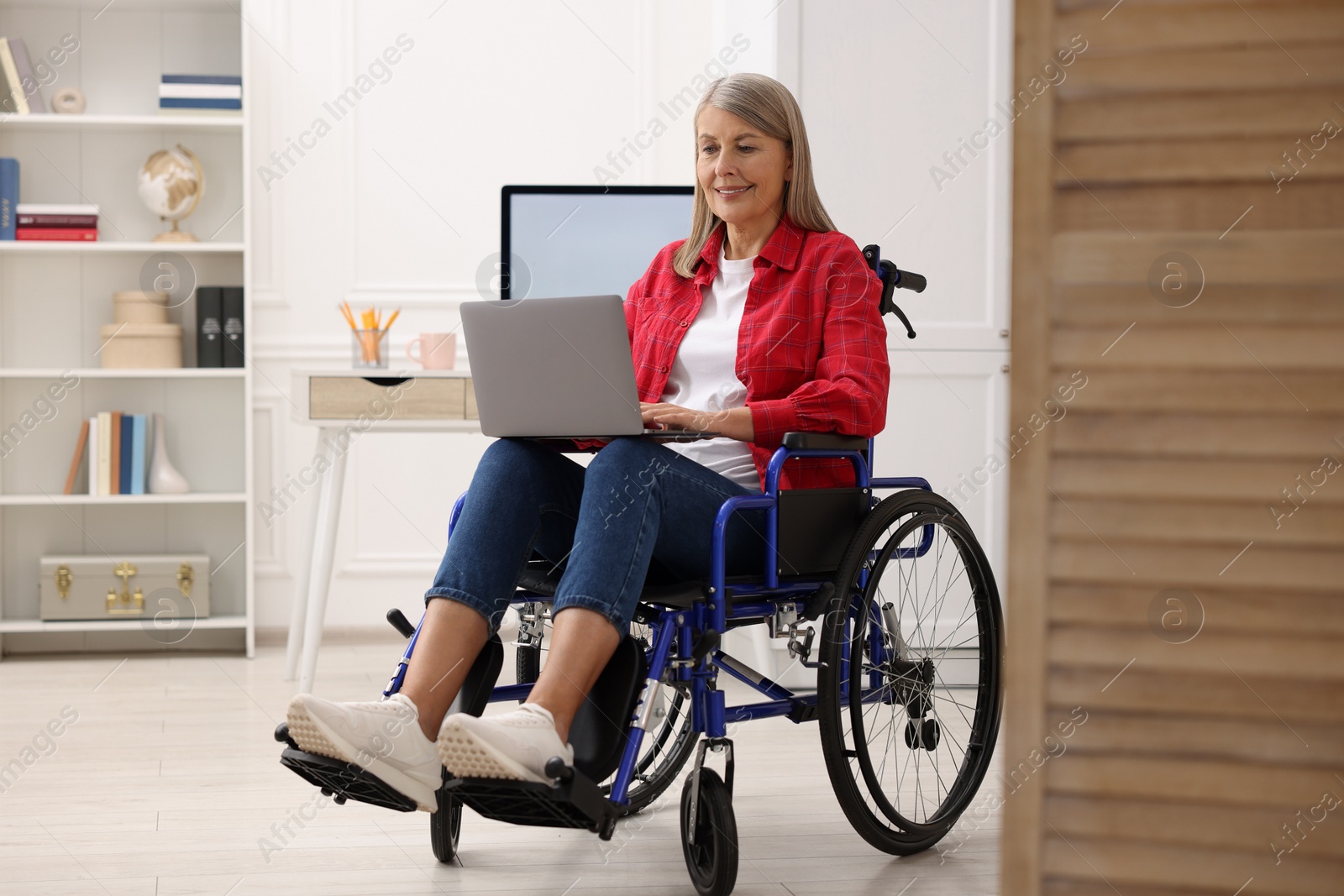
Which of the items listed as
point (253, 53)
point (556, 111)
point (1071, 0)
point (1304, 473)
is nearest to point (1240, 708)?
point (1304, 473)

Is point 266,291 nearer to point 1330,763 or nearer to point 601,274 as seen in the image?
point 601,274

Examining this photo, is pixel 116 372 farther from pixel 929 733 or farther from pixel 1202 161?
pixel 1202 161

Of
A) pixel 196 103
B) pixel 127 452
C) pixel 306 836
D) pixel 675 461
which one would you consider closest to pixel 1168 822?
pixel 675 461

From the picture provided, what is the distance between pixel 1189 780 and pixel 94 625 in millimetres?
3115

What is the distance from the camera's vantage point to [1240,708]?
0.86 meters

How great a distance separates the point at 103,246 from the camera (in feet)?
10.7

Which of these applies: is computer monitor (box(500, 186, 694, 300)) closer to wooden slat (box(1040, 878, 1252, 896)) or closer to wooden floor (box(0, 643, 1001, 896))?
wooden floor (box(0, 643, 1001, 896))

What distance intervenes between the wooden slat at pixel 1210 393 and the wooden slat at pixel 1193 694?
180 millimetres

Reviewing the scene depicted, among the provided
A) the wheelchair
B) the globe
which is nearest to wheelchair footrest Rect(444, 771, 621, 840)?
the wheelchair

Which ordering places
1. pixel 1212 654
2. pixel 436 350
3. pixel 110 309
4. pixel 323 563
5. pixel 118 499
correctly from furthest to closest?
1. pixel 110 309
2. pixel 118 499
3. pixel 436 350
4. pixel 323 563
5. pixel 1212 654

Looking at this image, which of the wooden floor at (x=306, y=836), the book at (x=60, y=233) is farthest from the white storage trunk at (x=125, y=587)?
the book at (x=60, y=233)

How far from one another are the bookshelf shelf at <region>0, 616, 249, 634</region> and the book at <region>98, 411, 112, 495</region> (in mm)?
354

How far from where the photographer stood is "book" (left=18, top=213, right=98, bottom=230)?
10.8 ft

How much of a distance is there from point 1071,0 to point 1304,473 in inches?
14.9
